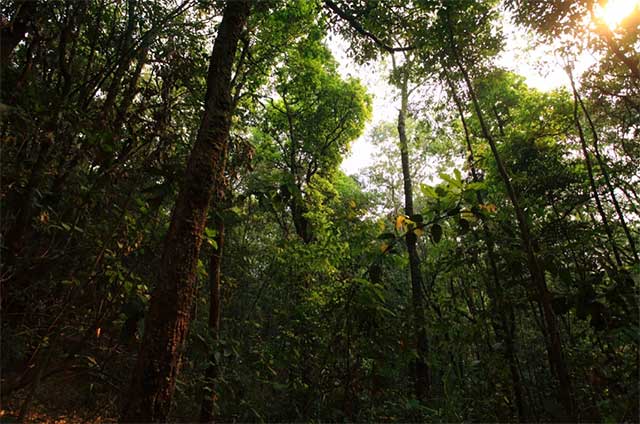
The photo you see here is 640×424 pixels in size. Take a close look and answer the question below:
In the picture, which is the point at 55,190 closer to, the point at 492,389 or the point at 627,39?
the point at 492,389

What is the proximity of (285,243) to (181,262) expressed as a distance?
170 inches

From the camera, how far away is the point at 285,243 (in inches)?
249

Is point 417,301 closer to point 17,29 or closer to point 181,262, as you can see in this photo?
point 181,262

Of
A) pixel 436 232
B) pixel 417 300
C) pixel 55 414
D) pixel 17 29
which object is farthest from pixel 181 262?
pixel 55 414

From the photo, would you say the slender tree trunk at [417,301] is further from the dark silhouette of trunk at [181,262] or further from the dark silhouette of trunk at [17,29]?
the dark silhouette of trunk at [17,29]

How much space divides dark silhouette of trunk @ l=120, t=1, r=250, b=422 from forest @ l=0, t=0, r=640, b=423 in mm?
11

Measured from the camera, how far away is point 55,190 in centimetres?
335

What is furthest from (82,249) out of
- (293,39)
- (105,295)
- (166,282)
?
(293,39)

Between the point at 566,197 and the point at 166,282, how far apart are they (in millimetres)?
9527

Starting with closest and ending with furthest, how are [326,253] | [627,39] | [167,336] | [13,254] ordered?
1. [167,336]
2. [13,254]
3. [326,253]
4. [627,39]

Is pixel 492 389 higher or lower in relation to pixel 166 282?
lower

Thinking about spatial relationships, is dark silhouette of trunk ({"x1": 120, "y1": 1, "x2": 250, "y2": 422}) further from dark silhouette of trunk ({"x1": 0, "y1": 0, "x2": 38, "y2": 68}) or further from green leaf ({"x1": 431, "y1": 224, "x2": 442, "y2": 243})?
dark silhouette of trunk ({"x1": 0, "y1": 0, "x2": 38, "y2": 68})

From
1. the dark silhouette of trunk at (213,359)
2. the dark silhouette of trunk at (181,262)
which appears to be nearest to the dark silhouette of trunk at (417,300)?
the dark silhouette of trunk at (181,262)

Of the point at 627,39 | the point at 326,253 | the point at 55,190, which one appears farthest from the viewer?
the point at 627,39
